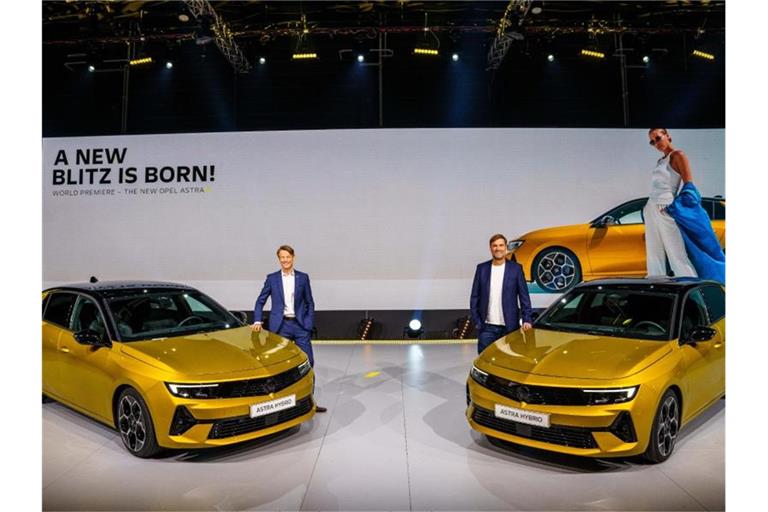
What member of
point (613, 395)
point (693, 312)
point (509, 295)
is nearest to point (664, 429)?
point (613, 395)

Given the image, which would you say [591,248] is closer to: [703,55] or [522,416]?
[703,55]

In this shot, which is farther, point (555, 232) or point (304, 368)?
point (555, 232)

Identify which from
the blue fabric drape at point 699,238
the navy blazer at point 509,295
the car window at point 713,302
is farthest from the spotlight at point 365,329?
the blue fabric drape at point 699,238

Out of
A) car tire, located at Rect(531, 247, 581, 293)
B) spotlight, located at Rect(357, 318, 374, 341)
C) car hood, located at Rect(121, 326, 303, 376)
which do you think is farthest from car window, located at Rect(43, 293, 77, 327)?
car tire, located at Rect(531, 247, 581, 293)

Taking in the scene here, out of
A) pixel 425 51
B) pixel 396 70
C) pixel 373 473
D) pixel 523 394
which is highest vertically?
pixel 425 51

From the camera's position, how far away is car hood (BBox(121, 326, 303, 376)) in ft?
9.98

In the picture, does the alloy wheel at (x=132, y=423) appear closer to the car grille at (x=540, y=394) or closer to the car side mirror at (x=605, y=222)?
the car grille at (x=540, y=394)

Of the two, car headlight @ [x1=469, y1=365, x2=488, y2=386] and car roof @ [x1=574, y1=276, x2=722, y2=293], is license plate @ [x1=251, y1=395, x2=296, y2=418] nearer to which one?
car headlight @ [x1=469, y1=365, x2=488, y2=386]

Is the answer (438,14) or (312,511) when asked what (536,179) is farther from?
(312,511)

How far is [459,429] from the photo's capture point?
11.9 ft

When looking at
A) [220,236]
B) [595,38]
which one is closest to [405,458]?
[220,236]

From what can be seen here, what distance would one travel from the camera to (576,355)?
10.00 feet

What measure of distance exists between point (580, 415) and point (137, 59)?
8127 millimetres

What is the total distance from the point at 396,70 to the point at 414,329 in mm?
4111
